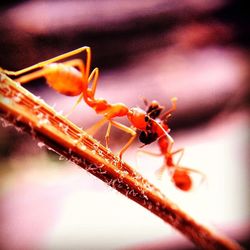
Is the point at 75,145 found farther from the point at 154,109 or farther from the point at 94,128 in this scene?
the point at 154,109

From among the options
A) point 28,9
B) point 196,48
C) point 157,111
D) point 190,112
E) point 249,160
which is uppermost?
point 196,48

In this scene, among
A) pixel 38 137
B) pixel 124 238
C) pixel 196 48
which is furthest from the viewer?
pixel 196 48

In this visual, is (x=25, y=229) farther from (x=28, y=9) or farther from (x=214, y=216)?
(x=28, y=9)

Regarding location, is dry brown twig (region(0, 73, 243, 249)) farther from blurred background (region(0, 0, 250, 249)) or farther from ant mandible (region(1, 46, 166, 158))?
blurred background (region(0, 0, 250, 249))

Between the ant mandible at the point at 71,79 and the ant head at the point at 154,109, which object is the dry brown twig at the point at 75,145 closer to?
the ant mandible at the point at 71,79

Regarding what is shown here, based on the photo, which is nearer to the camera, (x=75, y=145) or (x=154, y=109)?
(x=75, y=145)

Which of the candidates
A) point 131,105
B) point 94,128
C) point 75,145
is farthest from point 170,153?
point 131,105

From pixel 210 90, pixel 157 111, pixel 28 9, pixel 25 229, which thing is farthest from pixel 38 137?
pixel 210 90

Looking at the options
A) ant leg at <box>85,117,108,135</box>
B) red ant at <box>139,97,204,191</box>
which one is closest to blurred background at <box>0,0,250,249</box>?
red ant at <box>139,97,204,191</box>
